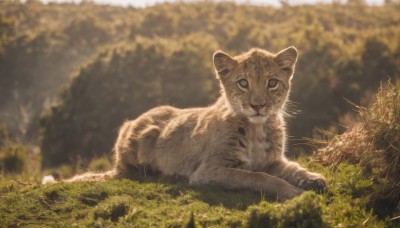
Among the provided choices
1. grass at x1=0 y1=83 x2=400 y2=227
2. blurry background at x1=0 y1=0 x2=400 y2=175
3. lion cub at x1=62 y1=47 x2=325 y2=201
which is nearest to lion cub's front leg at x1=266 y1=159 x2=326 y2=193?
lion cub at x1=62 y1=47 x2=325 y2=201

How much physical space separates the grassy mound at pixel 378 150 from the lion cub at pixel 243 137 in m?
0.87

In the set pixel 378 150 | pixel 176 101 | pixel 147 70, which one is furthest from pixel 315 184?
pixel 147 70

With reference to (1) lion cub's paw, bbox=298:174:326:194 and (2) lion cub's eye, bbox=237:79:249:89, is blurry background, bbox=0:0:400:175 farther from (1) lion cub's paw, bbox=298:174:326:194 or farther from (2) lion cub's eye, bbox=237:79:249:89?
(1) lion cub's paw, bbox=298:174:326:194

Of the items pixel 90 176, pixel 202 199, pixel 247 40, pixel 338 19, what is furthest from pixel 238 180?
pixel 338 19

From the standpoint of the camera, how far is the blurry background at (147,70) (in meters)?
23.3

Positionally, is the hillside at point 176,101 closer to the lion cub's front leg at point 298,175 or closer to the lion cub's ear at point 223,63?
the lion cub's front leg at point 298,175

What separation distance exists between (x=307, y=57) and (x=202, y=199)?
18.9 metres

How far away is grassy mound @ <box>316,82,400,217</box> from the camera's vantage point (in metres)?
8.17

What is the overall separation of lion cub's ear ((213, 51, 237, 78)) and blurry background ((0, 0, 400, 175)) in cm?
601

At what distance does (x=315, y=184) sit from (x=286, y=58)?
2.63 meters

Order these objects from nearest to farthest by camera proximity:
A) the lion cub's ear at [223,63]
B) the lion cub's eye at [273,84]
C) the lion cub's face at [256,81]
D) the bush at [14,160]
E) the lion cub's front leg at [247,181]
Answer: the lion cub's front leg at [247,181] → the lion cub's face at [256,81] → the lion cub's eye at [273,84] → the lion cub's ear at [223,63] → the bush at [14,160]

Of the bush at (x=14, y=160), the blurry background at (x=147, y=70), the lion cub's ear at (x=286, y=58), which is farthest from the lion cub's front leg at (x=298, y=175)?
the bush at (x=14, y=160)

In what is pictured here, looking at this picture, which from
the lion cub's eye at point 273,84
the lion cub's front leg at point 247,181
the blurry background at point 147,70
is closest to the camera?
the lion cub's front leg at point 247,181

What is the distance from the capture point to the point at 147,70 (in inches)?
1050
